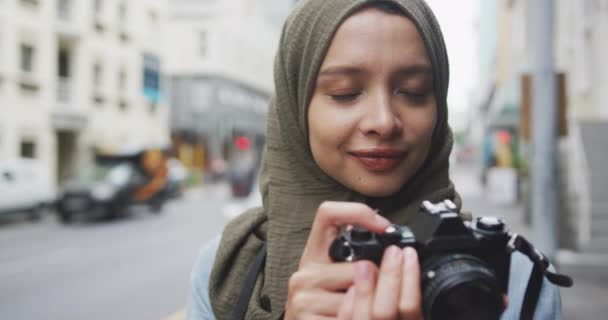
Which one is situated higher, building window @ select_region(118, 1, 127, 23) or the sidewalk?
building window @ select_region(118, 1, 127, 23)

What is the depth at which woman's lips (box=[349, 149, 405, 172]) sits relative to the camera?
1.14m

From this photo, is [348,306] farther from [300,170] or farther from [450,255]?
[300,170]

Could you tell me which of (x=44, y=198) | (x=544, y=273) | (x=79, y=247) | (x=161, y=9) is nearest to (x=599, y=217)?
(x=544, y=273)

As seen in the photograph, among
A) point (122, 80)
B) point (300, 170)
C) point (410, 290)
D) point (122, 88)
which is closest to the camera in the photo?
point (410, 290)

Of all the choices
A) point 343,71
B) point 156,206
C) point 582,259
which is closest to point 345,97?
point 343,71

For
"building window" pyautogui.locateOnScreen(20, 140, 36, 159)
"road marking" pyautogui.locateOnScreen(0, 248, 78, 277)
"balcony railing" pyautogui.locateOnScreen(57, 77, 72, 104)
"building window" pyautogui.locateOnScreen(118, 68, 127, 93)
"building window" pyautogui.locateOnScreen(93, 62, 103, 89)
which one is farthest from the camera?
"building window" pyautogui.locateOnScreen(118, 68, 127, 93)

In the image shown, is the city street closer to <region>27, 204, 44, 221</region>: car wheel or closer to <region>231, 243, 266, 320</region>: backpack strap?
<region>27, 204, 44, 221</region>: car wheel

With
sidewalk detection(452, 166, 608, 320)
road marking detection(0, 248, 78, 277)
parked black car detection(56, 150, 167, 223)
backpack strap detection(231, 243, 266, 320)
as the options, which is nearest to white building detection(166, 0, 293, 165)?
parked black car detection(56, 150, 167, 223)

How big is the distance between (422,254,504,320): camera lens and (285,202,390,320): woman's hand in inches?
4.1

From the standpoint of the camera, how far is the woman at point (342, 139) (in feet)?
3.63

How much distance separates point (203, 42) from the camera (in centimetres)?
3769

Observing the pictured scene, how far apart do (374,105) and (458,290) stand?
0.38 meters

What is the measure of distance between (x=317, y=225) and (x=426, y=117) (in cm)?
33

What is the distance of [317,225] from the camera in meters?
1.00
